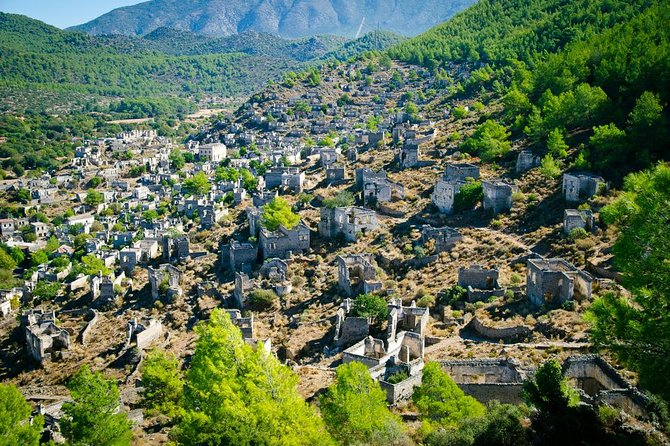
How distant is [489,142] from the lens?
43281mm

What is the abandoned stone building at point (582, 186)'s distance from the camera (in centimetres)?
3219

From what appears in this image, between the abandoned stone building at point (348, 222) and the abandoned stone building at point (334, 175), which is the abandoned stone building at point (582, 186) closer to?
the abandoned stone building at point (348, 222)

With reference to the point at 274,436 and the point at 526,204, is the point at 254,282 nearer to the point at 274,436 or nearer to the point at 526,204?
the point at 526,204

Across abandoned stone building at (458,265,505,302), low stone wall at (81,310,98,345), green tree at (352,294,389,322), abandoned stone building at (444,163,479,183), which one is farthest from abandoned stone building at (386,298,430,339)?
low stone wall at (81,310,98,345)

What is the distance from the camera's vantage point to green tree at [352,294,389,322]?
25.3 metres

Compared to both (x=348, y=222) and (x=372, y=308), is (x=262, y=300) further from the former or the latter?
(x=348, y=222)

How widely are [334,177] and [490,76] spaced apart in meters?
35.4

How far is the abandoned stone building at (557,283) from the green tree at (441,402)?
8441mm

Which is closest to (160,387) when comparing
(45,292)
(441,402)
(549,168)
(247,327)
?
(247,327)

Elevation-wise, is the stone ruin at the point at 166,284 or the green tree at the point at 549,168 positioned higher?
the green tree at the point at 549,168

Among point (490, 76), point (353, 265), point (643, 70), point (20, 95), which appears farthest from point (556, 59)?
point (20, 95)

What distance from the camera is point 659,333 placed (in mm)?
11617

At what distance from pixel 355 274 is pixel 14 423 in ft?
57.1

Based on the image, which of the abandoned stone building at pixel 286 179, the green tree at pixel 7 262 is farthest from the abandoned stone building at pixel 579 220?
the green tree at pixel 7 262
